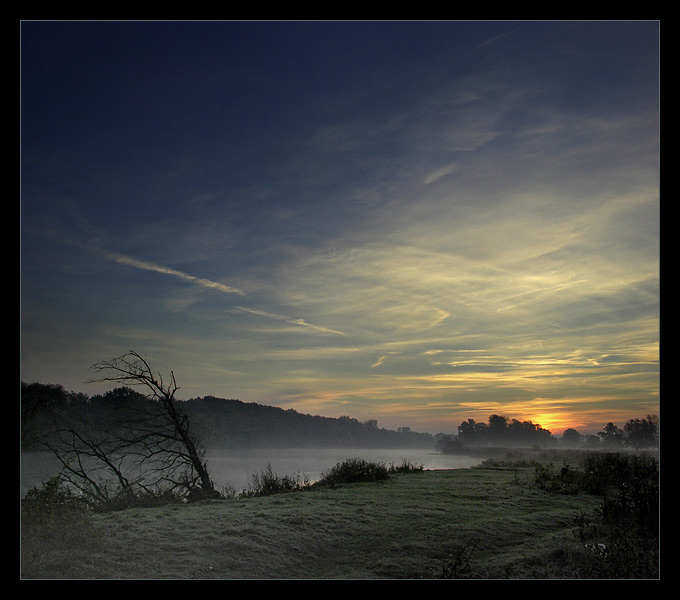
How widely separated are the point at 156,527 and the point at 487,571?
6119 mm

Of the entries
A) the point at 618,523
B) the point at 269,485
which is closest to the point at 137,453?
the point at 269,485

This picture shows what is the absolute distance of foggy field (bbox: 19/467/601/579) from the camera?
766 centimetres

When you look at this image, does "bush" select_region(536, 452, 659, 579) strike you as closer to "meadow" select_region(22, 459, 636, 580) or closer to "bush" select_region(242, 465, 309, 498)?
"meadow" select_region(22, 459, 636, 580)

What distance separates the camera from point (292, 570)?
7824mm

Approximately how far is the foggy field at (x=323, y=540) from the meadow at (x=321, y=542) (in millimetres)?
20

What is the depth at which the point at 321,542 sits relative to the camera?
8.96 meters

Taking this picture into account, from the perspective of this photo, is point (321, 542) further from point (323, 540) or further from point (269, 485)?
point (269, 485)

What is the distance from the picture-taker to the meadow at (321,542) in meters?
7.64

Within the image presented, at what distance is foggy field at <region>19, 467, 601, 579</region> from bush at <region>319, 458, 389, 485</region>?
12.0 ft

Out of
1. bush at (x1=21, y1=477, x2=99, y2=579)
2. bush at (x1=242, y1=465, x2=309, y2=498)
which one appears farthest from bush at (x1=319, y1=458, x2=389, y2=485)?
bush at (x1=21, y1=477, x2=99, y2=579)

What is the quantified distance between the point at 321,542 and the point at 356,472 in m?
8.37

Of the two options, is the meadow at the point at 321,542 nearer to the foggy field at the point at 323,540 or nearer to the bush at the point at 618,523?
the foggy field at the point at 323,540
